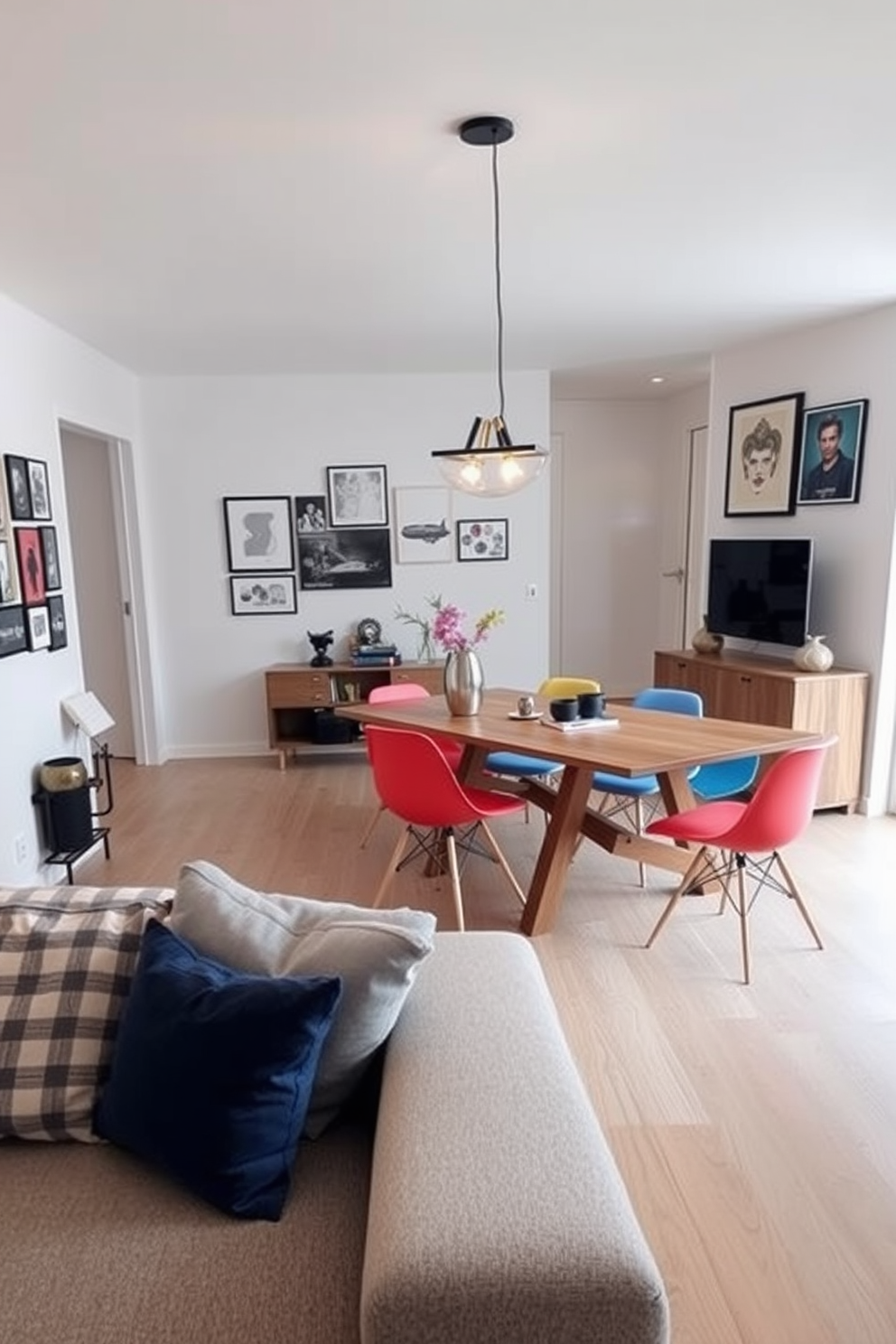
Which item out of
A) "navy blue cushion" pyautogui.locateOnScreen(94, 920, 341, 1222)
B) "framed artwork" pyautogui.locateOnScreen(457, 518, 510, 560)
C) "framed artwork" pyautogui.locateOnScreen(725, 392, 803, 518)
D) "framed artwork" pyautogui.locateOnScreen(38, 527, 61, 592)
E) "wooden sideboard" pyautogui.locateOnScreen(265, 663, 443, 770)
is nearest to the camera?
"navy blue cushion" pyautogui.locateOnScreen(94, 920, 341, 1222)

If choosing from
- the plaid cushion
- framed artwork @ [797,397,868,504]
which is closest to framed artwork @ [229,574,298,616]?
framed artwork @ [797,397,868,504]

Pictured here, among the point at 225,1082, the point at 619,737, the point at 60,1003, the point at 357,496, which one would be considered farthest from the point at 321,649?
the point at 225,1082

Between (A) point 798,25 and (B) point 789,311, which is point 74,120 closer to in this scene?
(A) point 798,25

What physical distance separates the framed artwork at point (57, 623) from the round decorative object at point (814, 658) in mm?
3660

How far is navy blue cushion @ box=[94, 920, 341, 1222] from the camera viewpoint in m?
1.17

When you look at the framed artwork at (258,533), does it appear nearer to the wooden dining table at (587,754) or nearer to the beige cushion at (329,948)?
the wooden dining table at (587,754)

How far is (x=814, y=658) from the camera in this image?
4.07m

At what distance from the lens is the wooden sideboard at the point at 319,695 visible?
522cm

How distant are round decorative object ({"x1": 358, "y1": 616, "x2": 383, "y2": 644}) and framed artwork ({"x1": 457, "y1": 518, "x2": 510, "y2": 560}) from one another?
29.3 inches

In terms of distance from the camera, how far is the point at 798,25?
167cm

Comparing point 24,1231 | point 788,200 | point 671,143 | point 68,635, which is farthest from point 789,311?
point 24,1231

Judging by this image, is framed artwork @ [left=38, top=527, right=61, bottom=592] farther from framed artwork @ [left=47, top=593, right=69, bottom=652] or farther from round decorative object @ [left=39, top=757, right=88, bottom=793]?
round decorative object @ [left=39, top=757, right=88, bottom=793]

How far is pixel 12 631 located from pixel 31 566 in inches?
14.0

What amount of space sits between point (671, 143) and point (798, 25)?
517 mm
